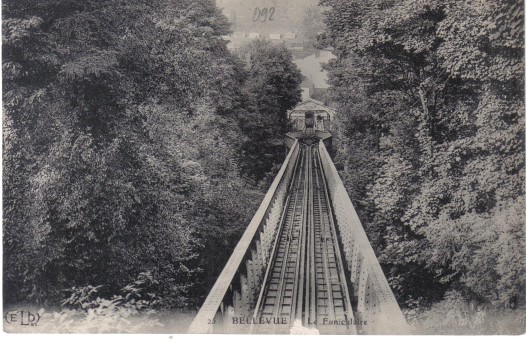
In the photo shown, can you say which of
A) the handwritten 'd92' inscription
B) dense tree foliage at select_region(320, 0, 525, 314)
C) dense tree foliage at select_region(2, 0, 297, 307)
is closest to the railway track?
dense tree foliage at select_region(320, 0, 525, 314)

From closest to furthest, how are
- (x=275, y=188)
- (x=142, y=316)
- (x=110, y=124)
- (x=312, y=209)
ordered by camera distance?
(x=142, y=316) < (x=110, y=124) < (x=275, y=188) < (x=312, y=209)

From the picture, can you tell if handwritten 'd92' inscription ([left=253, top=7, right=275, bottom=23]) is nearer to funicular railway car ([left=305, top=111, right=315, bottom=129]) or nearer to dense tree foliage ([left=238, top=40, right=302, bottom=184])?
dense tree foliage ([left=238, top=40, right=302, bottom=184])

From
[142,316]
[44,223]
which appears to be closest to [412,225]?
[142,316]

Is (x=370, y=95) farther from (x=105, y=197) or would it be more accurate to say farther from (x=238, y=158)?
(x=105, y=197)

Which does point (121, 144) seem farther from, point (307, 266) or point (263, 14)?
point (307, 266)

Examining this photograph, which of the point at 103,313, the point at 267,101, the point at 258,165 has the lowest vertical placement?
the point at 103,313

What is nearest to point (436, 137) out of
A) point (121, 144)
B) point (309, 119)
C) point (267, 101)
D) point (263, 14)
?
point (309, 119)
